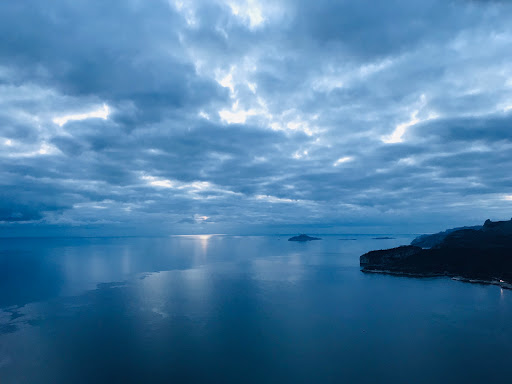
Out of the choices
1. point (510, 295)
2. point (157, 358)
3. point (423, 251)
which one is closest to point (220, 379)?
point (157, 358)

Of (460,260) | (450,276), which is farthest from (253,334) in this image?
(460,260)

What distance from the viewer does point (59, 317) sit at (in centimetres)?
5394

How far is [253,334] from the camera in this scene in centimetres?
4494

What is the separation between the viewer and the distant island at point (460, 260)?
92.5 m

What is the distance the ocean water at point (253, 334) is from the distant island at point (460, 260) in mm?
15630

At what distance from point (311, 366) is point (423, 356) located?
51.5 ft

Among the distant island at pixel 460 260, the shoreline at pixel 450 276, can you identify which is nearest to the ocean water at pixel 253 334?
the shoreline at pixel 450 276

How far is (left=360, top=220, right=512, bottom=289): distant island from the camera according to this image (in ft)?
303

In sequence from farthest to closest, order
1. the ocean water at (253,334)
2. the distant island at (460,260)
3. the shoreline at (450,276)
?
the distant island at (460,260) → the shoreline at (450,276) → the ocean water at (253,334)

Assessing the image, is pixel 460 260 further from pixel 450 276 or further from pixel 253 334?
pixel 253 334

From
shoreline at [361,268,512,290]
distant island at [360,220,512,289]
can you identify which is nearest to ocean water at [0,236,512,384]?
shoreline at [361,268,512,290]

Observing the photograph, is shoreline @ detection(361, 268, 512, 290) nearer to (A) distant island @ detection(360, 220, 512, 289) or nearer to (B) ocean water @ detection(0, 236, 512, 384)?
(A) distant island @ detection(360, 220, 512, 289)

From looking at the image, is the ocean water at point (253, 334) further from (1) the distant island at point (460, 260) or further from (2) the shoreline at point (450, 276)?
(1) the distant island at point (460, 260)

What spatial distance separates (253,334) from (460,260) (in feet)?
334
